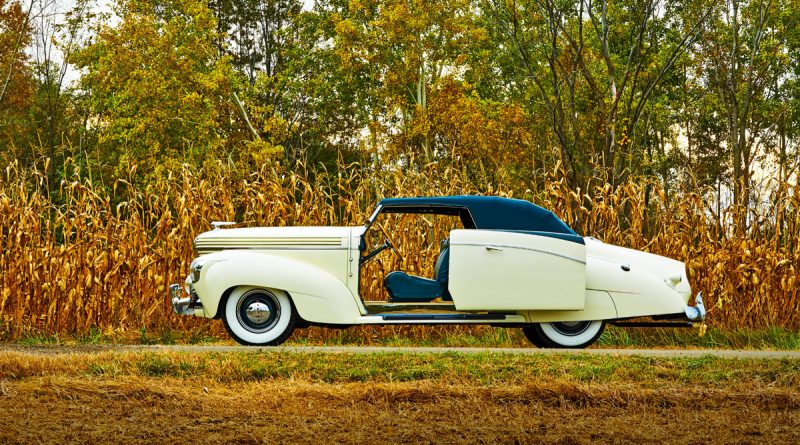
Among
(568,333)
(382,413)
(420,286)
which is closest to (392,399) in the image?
(382,413)

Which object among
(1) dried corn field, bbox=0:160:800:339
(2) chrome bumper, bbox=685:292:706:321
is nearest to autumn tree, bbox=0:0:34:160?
(1) dried corn field, bbox=0:160:800:339

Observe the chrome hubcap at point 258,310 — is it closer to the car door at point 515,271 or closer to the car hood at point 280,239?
the car hood at point 280,239

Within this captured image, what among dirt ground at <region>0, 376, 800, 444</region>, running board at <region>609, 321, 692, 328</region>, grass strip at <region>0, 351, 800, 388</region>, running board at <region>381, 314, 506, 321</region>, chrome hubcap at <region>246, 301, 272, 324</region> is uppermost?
chrome hubcap at <region>246, 301, 272, 324</region>

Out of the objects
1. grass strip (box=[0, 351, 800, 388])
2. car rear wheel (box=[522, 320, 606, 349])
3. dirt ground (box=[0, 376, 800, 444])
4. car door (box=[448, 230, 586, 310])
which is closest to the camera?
dirt ground (box=[0, 376, 800, 444])

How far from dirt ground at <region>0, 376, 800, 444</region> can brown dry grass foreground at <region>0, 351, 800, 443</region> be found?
0.04 feet

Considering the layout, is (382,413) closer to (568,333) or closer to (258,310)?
(258,310)

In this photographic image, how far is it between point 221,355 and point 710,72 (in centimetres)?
2758

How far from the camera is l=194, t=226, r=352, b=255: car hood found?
9609 millimetres

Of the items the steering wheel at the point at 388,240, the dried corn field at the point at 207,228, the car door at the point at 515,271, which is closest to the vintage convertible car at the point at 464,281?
the car door at the point at 515,271

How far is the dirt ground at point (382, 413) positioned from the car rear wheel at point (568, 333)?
8.42ft

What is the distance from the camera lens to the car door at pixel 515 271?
31.1 feet

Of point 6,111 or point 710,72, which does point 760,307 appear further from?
point 6,111

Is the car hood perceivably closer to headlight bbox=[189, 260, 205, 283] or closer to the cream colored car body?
the cream colored car body

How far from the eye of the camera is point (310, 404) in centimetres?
683
